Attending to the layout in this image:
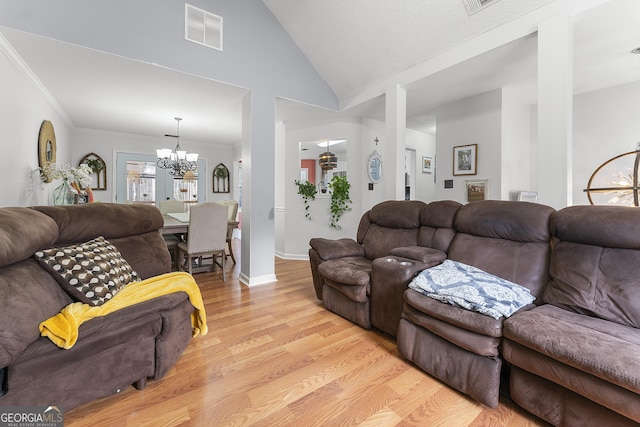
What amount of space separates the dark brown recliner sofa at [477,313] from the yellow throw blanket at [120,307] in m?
1.44

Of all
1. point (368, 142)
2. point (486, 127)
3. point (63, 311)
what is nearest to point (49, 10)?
point (63, 311)

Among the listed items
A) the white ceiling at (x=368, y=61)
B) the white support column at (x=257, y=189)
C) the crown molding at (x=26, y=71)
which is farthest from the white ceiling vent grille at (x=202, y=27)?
the crown molding at (x=26, y=71)

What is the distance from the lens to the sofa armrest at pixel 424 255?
6.92ft

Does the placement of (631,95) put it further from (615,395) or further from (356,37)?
(615,395)

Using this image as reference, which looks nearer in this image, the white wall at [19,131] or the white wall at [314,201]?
the white wall at [19,131]

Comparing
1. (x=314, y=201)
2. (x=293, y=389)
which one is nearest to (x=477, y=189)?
(x=314, y=201)

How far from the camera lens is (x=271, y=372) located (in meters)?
1.75

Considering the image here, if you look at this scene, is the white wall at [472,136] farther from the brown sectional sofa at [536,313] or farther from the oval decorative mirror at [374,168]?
the brown sectional sofa at [536,313]

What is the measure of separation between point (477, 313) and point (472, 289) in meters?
0.16

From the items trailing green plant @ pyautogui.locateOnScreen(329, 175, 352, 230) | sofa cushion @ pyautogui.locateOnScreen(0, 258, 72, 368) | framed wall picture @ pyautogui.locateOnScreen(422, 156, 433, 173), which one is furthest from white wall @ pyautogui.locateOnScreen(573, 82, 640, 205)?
sofa cushion @ pyautogui.locateOnScreen(0, 258, 72, 368)

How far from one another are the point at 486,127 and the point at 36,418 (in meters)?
4.81

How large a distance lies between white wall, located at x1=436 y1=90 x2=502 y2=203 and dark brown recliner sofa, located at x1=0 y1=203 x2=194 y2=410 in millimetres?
3840

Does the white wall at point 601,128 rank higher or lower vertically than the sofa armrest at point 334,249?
higher

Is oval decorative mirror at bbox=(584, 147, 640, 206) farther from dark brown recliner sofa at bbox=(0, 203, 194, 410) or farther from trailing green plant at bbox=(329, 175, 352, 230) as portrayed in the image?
dark brown recliner sofa at bbox=(0, 203, 194, 410)
